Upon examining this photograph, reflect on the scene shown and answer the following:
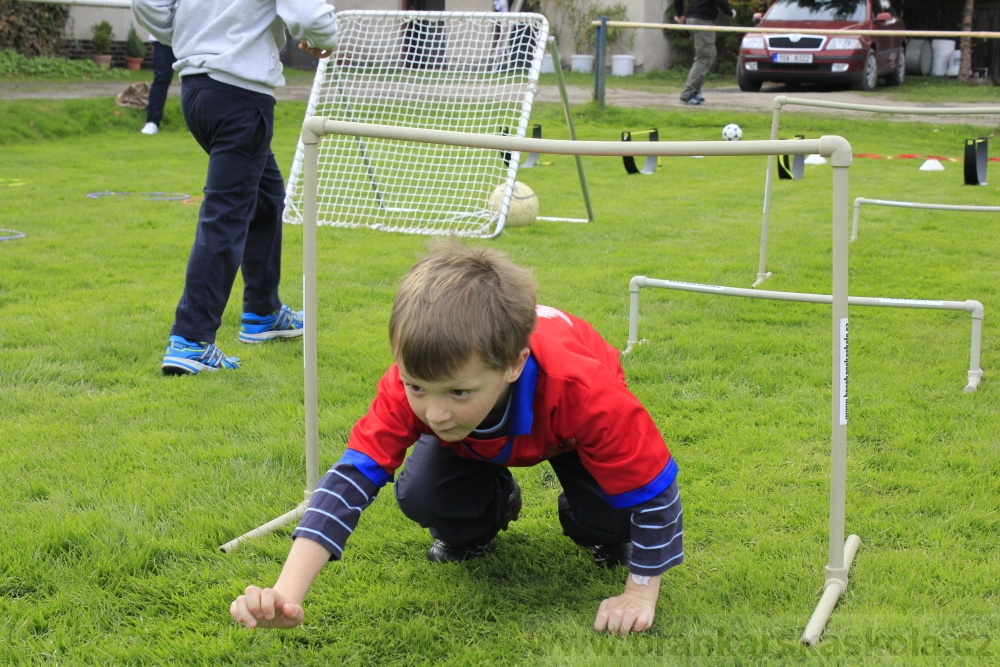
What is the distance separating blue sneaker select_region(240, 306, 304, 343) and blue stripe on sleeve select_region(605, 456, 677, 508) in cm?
281

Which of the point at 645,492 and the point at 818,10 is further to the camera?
the point at 818,10

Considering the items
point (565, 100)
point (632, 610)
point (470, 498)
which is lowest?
point (632, 610)

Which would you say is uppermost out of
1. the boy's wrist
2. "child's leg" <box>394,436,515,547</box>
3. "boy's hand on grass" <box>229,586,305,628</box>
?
"boy's hand on grass" <box>229,586,305,628</box>

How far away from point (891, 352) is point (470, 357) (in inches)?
120

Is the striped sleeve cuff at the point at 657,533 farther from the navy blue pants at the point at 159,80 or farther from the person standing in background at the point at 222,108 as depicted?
the navy blue pants at the point at 159,80

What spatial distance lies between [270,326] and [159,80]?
916cm

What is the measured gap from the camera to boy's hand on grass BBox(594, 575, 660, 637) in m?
2.28

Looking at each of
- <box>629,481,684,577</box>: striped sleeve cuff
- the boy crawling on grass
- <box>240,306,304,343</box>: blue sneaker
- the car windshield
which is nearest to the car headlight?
the car windshield

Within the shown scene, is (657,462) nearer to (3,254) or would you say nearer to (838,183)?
(838,183)

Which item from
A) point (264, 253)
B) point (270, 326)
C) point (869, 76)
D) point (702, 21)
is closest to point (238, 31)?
point (264, 253)

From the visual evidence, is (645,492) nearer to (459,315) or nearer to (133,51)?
(459,315)

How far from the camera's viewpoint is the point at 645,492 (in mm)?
2211

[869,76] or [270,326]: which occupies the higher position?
[270,326]

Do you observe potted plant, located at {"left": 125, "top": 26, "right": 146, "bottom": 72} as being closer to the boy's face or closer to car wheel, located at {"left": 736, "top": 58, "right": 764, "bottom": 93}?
car wheel, located at {"left": 736, "top": 58, "right": 764, "bottom": 93}
